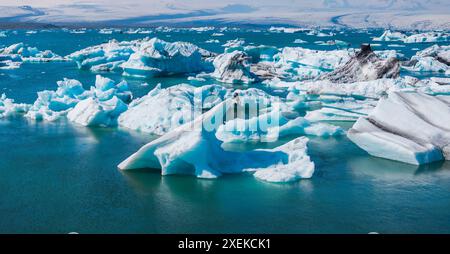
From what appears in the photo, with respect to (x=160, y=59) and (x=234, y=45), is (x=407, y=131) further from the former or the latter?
(x=234, y=45)

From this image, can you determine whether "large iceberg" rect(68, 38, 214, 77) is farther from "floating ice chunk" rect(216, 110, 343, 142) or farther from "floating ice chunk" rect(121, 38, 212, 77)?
"floating ice chunk" rect(216, 110, 343, 142)

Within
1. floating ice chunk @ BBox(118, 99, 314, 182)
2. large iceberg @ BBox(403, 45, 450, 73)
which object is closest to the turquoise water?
floating ice chunk @ BBox(118, 99, 314, 182)

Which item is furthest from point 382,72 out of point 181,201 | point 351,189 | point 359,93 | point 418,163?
point 181,201

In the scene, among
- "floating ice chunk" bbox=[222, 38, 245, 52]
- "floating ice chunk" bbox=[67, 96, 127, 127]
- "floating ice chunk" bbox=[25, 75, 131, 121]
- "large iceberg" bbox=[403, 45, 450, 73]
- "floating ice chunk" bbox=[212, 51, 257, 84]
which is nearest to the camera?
"floating ice chunk" bbox=[67, 96, 127, 127]

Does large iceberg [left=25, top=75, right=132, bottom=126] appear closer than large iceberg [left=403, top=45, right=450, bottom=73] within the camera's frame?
Yes

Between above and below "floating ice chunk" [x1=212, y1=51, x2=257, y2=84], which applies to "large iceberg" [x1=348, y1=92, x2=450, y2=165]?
above

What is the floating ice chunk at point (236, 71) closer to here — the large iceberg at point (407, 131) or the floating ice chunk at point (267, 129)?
the floating ice chunk at point (267, 129)

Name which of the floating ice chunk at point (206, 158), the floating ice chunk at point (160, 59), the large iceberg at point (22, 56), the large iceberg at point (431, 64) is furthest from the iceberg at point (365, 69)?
the large iceberg at point (22, 56)
